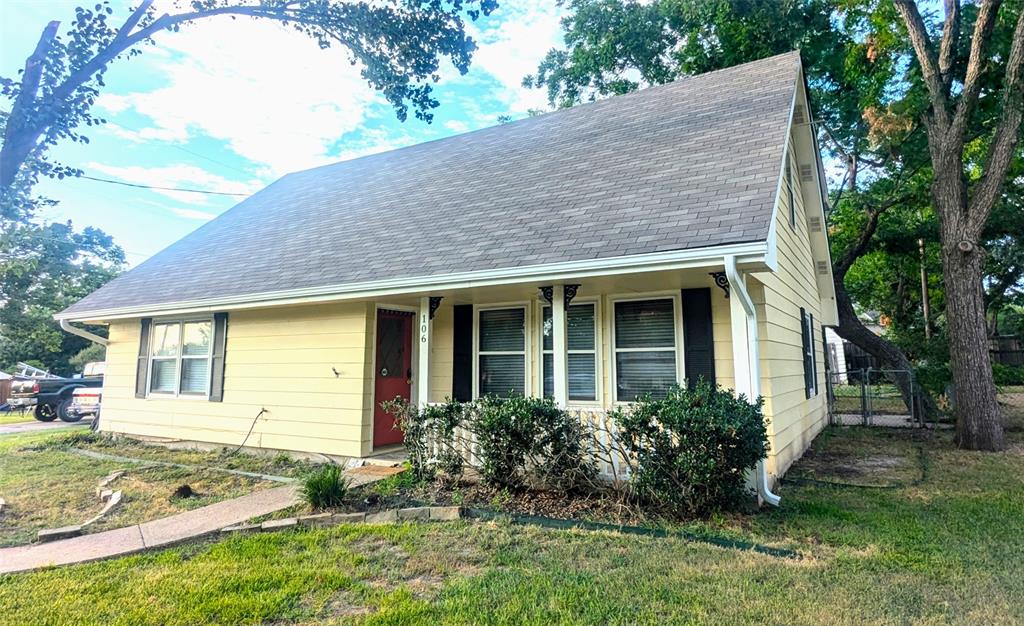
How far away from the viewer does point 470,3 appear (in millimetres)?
6125

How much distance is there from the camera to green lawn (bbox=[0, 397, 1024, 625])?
2.79m

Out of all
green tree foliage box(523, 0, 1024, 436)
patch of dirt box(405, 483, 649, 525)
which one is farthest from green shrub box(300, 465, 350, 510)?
green tree foliage box(523, 0, 1024, 436)

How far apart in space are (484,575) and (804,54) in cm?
1525

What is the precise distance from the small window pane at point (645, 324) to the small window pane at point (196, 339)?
6584 millimetres

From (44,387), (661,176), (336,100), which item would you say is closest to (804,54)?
(661,176)

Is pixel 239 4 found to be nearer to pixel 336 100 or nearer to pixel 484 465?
Answer: pixel 484 465

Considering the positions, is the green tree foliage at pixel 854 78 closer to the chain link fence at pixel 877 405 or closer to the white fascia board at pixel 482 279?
the chain link fence at pixel 877 405

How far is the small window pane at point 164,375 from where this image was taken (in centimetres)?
883

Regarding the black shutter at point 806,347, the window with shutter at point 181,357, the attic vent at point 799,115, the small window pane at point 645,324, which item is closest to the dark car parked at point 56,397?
the window with shutter at point 181,357

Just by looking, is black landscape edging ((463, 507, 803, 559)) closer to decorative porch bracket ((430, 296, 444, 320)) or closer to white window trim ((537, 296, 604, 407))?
white window trim ((537, 296, 604, 407))

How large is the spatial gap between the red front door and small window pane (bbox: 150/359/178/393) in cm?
409

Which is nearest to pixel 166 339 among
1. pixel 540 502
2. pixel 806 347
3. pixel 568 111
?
pixel 540 502

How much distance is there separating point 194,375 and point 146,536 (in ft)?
16.5

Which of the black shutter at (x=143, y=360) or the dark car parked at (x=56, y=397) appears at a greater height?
the black shutter at (x=143, y=360)
